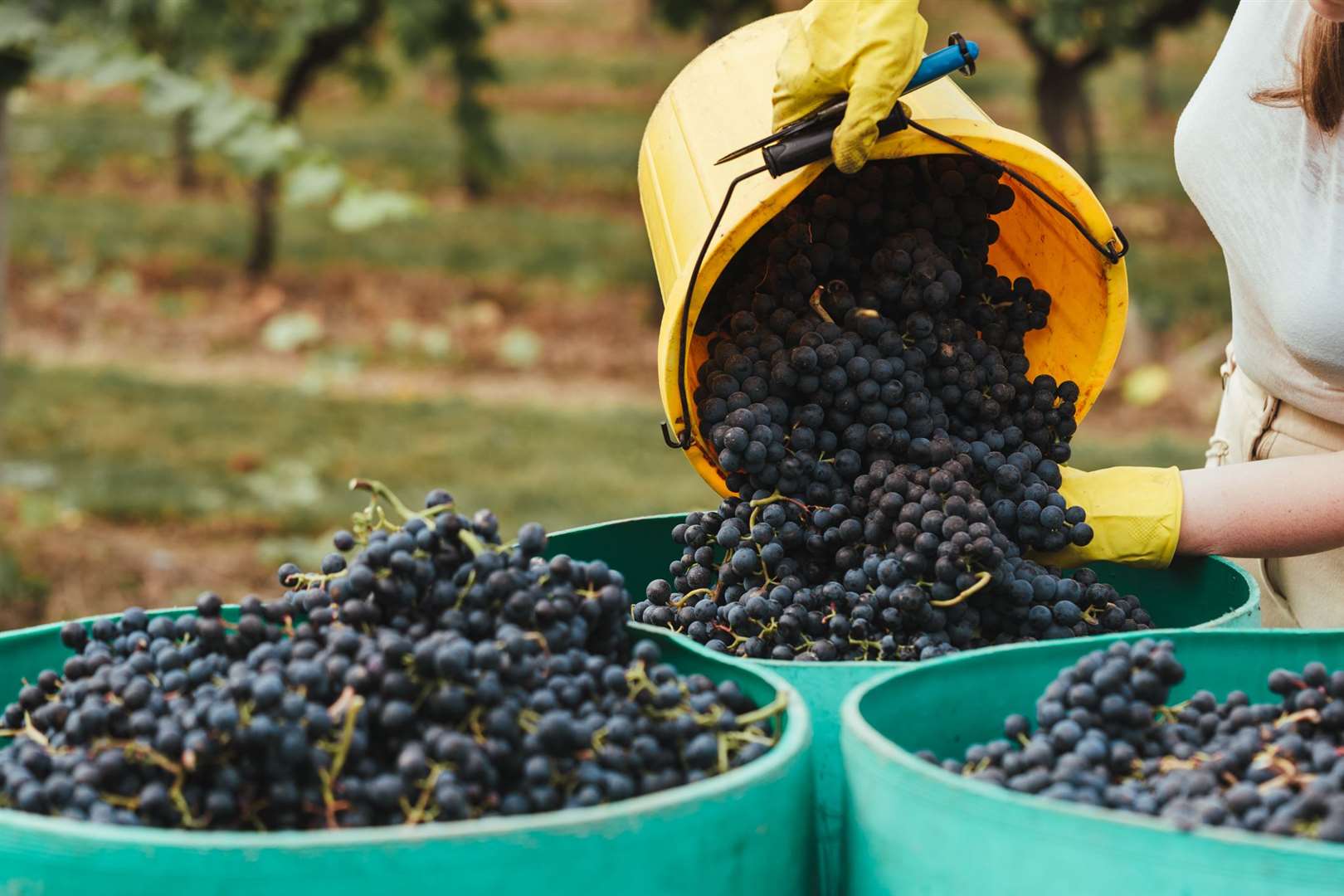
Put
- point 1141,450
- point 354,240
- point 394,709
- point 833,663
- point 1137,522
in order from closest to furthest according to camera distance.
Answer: point 394,709 → point 833,663 → point 1137,522 → point 1141,450 → point 354,240

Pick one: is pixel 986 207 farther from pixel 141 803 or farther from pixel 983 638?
pixel 141 803

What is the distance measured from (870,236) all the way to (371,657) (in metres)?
0.95

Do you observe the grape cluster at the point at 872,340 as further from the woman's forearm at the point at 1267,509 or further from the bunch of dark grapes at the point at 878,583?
the woman's forearm at the point at 1267,509

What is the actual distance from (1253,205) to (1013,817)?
115 cm

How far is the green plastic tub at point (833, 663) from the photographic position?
1300 mm

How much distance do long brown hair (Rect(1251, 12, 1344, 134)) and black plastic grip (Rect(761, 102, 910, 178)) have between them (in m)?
0.56

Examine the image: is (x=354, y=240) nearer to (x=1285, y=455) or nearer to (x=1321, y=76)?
(x=1285, y=455)

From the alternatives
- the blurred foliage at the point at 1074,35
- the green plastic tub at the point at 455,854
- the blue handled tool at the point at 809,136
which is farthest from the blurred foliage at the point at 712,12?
the green plastic tub at the point at 455,854

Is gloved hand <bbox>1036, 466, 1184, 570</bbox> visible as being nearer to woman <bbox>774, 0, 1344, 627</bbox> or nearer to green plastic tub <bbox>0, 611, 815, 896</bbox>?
woman <bbox>774, 0, 1344, 627</bbox>

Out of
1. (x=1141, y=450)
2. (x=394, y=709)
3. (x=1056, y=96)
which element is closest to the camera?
(x=394, y=709)

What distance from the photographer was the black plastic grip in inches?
63.1

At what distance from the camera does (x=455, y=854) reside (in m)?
0.95

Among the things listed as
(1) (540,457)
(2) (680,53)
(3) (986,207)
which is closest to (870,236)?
(3) (986,207)

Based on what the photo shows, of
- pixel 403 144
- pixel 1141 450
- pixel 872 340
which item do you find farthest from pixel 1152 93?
pixel 872 340
